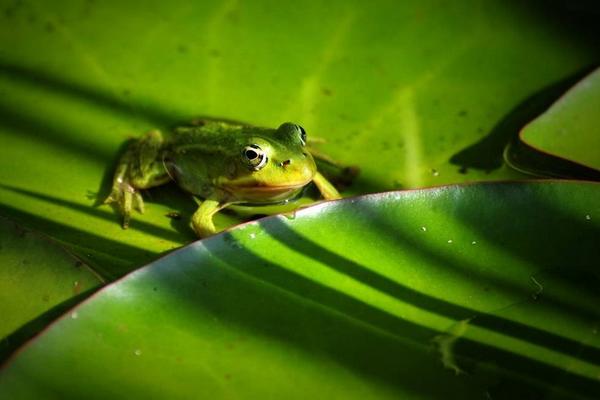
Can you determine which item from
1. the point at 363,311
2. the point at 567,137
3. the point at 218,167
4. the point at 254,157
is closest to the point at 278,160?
the point at 254,157

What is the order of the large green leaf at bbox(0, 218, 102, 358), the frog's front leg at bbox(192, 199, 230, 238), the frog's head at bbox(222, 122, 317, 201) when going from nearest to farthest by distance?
the large green leaf at bbox(0, 218, 102, 358) < the frog's front leg at bbox(192, 199, 230, 238) < the frog's head at bbox(222, 122, 317, 201)

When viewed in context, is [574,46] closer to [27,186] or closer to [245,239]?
[245,239]

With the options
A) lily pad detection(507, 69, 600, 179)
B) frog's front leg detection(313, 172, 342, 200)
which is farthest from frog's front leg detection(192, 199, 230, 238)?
lily pad detection(507, 69, 600, 179)

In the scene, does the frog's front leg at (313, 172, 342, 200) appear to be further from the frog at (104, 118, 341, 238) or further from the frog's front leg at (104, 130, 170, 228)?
the frog's front leg at (104, 130, 170, 228)

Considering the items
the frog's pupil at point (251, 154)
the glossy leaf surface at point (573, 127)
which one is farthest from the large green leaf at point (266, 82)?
the frog's pupil at point (251, 154)

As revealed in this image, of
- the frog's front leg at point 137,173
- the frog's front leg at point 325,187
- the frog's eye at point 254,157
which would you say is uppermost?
the frog's front leg at point 137,173

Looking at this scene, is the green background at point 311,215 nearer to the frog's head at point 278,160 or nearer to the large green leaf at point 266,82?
the large green leaf at point 266,82
